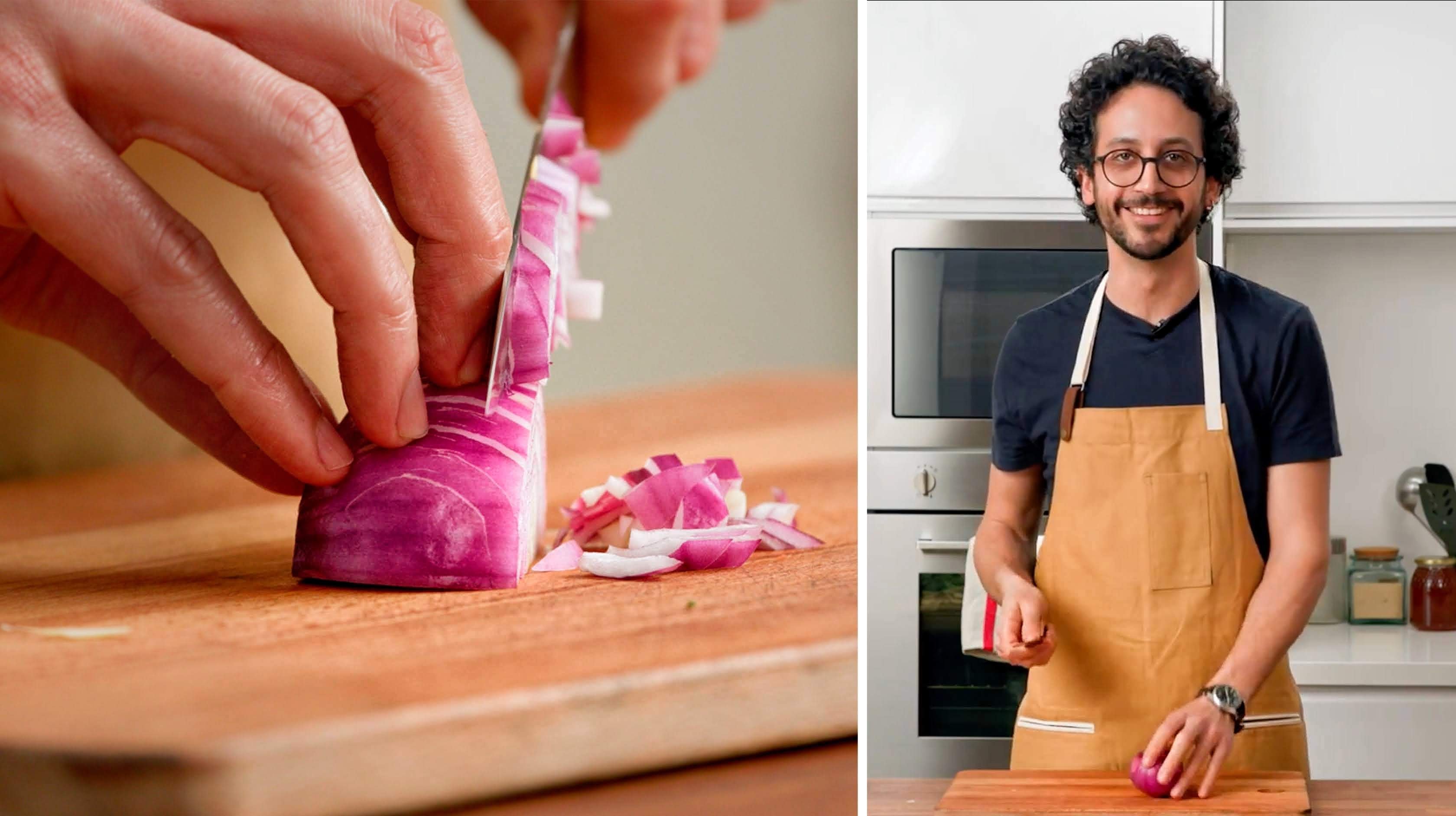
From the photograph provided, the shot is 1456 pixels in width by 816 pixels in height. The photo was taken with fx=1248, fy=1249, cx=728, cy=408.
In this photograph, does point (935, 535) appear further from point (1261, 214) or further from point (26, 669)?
point (26, 669)

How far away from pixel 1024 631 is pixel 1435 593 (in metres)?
0.97

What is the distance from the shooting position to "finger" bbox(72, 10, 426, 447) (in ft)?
1.87

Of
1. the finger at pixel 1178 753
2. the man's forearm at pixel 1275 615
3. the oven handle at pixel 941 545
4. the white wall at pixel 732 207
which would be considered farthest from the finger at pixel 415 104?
the oven handle at pixel 941 545

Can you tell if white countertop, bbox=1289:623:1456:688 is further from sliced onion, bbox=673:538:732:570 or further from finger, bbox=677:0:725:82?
finger, bbox=677:0:725:82

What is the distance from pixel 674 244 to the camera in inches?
33.7

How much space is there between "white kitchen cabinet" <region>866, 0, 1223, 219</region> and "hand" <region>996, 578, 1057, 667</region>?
723mm

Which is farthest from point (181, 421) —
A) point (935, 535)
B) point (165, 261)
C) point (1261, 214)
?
point (1261, 214)

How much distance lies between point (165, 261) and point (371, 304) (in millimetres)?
107

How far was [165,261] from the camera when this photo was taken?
608 mm

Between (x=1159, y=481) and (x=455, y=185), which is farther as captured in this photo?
(x=1159, y=481)

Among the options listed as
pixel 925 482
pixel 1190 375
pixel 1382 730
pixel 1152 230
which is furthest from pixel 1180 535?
pixel 1382 730

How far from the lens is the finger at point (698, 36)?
0.53 meters

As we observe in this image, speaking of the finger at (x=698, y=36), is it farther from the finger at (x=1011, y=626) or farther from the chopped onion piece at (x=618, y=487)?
the finger at (x=1011, y=626)

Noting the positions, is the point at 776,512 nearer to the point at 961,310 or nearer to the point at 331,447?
the point at 331,447
